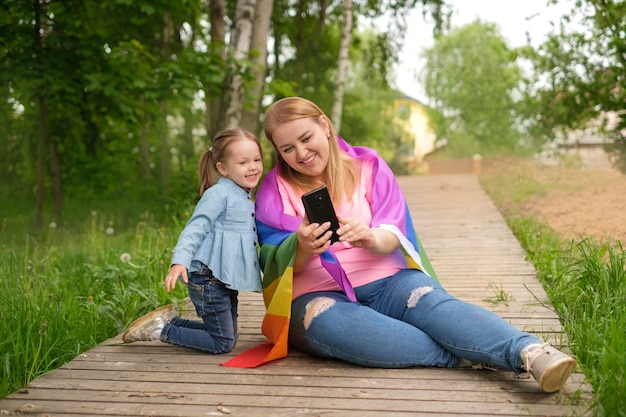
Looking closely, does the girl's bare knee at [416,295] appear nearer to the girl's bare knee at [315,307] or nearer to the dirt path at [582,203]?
the girl's bare knee at [315,307]

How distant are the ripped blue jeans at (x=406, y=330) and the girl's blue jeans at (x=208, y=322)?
1.12 ft

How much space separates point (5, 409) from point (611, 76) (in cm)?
921

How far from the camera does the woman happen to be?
3.01m

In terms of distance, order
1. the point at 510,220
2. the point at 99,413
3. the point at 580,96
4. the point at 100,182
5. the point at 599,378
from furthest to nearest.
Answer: the point at 100,182, the point at 580,96, the point at 510,220, the point at 599,378, the point at 99,413

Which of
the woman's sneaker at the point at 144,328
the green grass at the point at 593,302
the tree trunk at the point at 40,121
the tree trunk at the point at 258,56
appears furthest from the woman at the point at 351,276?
the tree trunk at the point at 40,121

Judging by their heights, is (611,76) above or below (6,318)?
above

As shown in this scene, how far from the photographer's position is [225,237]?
131 inches

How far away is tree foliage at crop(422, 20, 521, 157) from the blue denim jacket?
24.3 metres

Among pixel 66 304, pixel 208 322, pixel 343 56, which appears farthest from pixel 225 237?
pixel 343 56

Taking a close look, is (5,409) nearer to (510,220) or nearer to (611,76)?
(510,220)

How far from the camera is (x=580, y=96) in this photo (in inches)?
415

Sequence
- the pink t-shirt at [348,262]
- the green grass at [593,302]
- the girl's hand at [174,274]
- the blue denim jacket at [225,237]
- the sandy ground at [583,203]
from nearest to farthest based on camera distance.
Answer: the green grass at [593,302], the girl's hand at [174,274], the blue denim jacket at [225,237], the pink t-shirt at [348,262], the sandy ground at [583,203]

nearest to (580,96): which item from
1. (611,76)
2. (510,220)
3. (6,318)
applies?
(611,76)

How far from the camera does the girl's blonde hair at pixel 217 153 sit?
3404 mm
